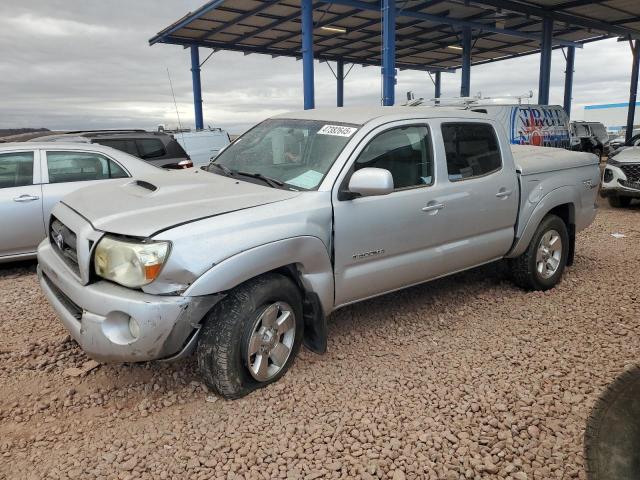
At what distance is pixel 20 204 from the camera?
550 cm

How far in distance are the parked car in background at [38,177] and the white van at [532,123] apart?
25.0ft

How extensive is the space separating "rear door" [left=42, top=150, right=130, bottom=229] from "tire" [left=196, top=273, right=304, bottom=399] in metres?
3.73

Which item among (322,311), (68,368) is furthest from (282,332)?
(68,368)

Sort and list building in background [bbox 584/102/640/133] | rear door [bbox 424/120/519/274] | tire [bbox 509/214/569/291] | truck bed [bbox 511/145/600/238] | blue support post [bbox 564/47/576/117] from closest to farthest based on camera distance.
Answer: rear door [bbox 424/120/519/274]
truck bed [bbox 511/145/600/238]
tire [bbox 509/214/569/291]
blue support post [bbox 564/47/576/117]
building in background [bbox 584/102/640/133]

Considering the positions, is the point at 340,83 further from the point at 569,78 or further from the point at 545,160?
the point at 545,160

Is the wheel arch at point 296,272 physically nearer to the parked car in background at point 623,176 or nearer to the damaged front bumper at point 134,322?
the damaged front bumper at point 134,322

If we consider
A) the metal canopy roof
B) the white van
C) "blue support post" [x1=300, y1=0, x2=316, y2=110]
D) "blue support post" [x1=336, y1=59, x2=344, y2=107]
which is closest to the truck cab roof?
the white van

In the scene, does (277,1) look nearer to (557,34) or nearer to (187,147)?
(187,147)

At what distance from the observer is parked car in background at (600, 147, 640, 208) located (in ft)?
31.2

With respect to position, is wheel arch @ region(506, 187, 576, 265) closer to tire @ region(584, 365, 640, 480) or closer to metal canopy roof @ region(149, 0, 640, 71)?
tire @ region(584, 365, 640, 480)

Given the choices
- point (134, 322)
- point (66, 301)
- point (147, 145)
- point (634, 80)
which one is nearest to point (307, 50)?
point (147, 145)

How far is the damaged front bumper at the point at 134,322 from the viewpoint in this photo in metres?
2.62

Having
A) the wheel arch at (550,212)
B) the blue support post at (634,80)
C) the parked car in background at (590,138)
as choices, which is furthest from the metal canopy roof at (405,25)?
the wheel arch at (550,212)

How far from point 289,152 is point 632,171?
8.45 meters
